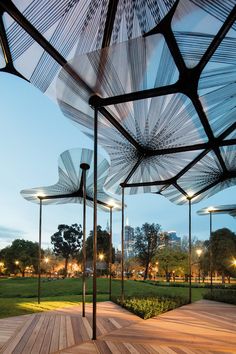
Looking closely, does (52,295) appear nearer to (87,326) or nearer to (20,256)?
(87,326)

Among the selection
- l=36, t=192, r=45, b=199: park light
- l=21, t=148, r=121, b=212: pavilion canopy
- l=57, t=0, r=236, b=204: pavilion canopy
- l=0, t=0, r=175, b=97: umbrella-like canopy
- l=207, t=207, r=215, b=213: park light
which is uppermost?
l=0, t=0, r=175, b=97: umbrella-like canopy

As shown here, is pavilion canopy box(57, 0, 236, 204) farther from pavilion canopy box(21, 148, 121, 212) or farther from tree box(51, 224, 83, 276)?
tree box(51, 224, 83, 276)

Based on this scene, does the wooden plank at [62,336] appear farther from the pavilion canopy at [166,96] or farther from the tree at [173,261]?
the tree at [173,261]

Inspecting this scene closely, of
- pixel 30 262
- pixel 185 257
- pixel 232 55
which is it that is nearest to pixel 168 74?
pixel 232 55

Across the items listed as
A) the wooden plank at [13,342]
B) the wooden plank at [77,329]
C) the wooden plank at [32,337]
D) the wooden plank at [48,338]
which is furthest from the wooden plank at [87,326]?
the wooden plank at [13,342]

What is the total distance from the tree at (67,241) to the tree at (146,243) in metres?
16.5

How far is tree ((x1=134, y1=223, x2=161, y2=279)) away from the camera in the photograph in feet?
141

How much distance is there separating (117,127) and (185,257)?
2994cm

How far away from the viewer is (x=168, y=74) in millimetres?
6707

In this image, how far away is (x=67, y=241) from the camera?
188ft

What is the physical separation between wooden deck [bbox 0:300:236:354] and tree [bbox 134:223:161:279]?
111ft

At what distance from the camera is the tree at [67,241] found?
56781 millimetres

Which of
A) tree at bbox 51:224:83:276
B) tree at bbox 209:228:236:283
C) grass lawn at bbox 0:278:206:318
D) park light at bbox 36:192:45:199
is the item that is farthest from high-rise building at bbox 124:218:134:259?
park light at bbox 36:192:45:199

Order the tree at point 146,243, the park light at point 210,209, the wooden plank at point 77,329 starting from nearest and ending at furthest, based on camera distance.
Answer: the wooden plank at point 77,329, the park light at point 210,209, the tree at point 146,243
